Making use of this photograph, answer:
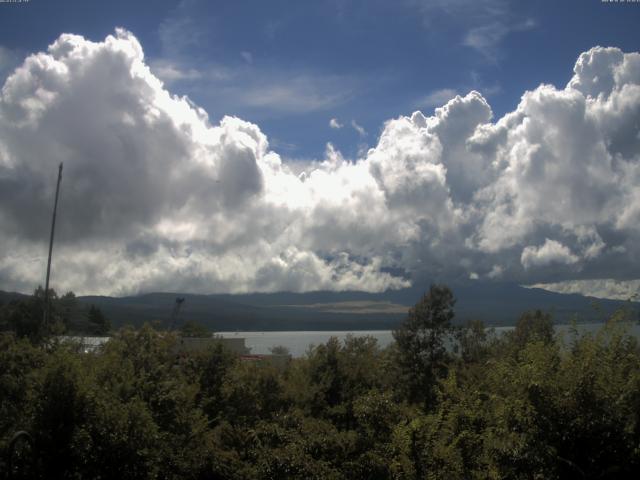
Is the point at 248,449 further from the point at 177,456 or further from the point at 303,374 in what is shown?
the point at 303,374

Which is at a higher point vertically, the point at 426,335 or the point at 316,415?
the point at 426,335

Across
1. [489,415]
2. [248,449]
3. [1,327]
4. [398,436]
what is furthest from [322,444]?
[1,327]

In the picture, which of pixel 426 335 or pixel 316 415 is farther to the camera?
pixel 426 335

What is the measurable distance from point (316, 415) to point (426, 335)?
19.3 meters

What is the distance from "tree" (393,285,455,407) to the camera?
38.3 meters

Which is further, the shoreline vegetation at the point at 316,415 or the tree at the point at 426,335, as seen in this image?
the tree at the point at 426,335

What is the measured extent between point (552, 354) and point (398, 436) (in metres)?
3.89

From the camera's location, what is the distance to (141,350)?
2300 cm

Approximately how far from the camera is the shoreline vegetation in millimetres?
10969

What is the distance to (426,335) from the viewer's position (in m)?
40.0

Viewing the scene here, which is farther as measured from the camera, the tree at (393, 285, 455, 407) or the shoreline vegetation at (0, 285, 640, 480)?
the tree at (393, 285, 455, 407)

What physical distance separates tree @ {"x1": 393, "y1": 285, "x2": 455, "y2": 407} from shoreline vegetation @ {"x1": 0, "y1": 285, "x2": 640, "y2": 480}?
42.6 ft

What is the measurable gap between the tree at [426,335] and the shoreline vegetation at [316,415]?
511 inches

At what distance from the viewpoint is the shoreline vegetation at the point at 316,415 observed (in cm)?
1097
